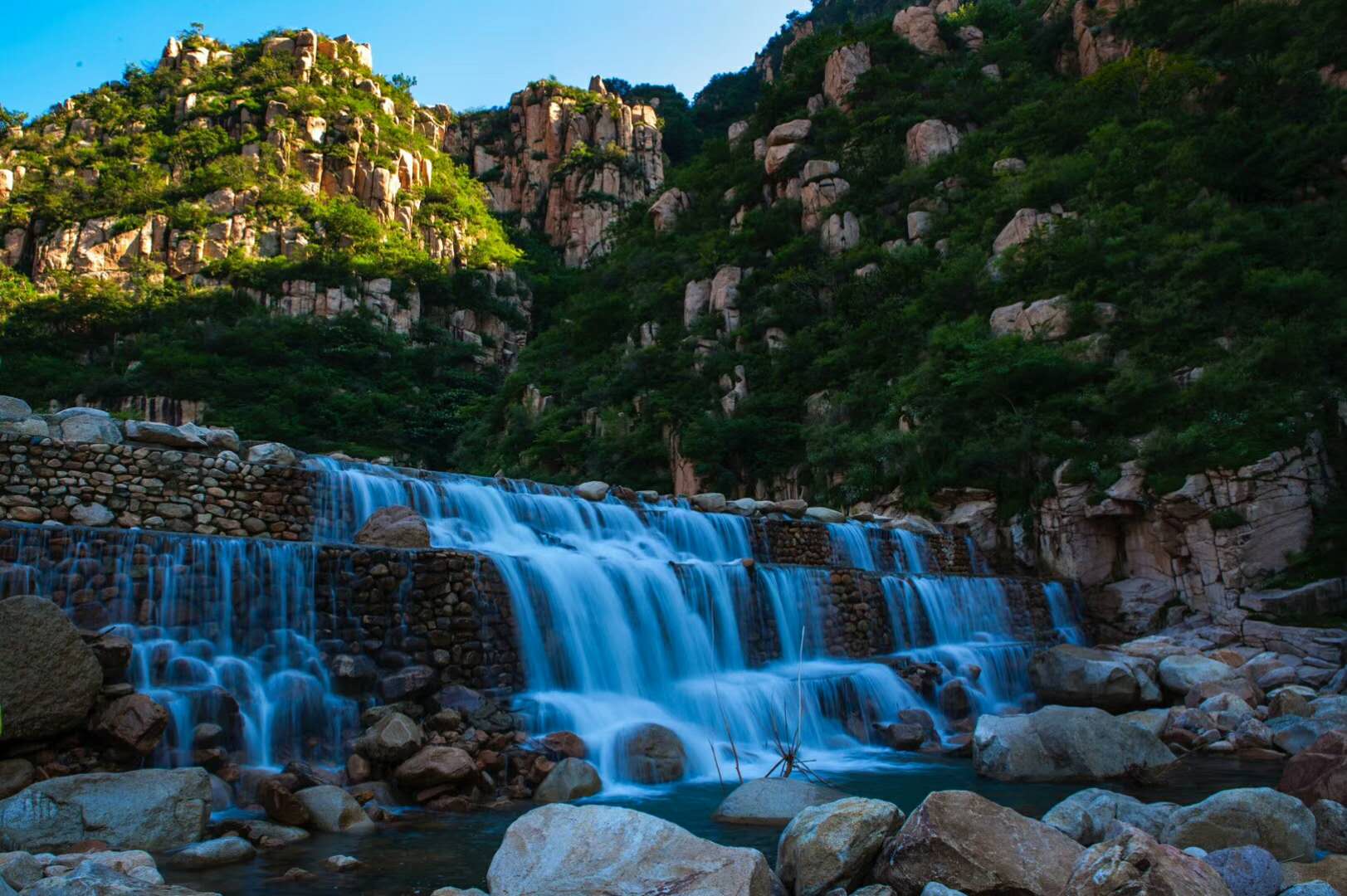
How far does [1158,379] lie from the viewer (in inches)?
690

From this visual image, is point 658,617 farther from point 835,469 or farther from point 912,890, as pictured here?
point 835,469

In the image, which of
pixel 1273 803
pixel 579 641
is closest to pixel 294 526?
pixel 579 641

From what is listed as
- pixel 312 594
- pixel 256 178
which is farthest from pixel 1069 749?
pixel 256 178

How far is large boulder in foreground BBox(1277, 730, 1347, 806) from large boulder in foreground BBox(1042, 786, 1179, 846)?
3.82ft

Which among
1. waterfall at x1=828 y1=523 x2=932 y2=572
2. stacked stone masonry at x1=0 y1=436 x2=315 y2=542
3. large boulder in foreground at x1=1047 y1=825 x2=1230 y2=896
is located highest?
stacked stone masonry at x1=0 y1=436 x2=315 y2=542

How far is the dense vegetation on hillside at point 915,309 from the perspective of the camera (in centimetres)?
1808

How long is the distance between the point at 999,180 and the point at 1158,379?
42.1 feet

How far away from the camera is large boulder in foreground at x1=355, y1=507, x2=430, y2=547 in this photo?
10023 mm

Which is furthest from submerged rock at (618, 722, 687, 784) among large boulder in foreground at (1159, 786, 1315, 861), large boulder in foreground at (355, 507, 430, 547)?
large boulder in foreground at (1159, 786, 1315, 861)

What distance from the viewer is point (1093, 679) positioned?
1111cm

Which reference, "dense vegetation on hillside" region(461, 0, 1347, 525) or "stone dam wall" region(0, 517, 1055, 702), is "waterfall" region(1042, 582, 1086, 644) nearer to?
"dense vegetation on hillside" region(461, 0, 1347, 525)

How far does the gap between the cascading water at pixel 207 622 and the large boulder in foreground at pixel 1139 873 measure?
5.83 meters

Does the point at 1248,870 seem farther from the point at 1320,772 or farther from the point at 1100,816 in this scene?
the point at 1320,772

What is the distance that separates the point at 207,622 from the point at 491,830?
11.7 feet
